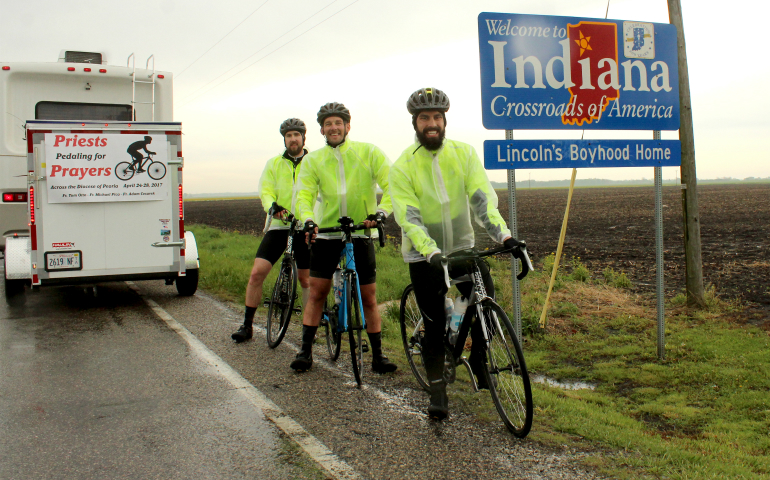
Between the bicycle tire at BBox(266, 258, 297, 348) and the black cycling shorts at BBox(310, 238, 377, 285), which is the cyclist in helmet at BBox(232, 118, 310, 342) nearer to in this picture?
the bicycle tire at BBox(266, 258, 297, 348)

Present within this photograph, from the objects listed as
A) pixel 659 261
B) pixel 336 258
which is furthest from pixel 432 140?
pixel 659 261

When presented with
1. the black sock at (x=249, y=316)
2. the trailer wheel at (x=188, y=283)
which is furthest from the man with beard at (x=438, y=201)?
the trailer wheel at (x=188, y=283)

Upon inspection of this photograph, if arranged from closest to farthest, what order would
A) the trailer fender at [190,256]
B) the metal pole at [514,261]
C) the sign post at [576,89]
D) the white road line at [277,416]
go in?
the white road line at [277,416], the metal pole at [514,261], the sign post at [576,89], the trailer fender at [190,256]

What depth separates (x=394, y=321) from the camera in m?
7.75

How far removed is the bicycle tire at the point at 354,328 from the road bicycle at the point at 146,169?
4.31 meters

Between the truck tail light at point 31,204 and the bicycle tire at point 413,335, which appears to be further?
the truck tail light at point 31,204

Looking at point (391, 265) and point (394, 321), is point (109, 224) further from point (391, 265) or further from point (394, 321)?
point (391, 265)

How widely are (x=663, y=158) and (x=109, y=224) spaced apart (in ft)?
21.2

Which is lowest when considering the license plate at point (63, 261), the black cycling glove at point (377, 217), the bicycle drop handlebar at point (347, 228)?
the license plate at point (63, 261)

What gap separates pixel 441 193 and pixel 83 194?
18.4 feet

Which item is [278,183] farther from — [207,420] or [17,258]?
[17,258]

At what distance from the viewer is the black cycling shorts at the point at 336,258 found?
201 inches

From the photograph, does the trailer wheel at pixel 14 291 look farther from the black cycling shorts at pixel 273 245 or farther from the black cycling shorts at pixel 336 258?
the black cycling shorts at pixel 336 258

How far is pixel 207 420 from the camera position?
13.9 feet
